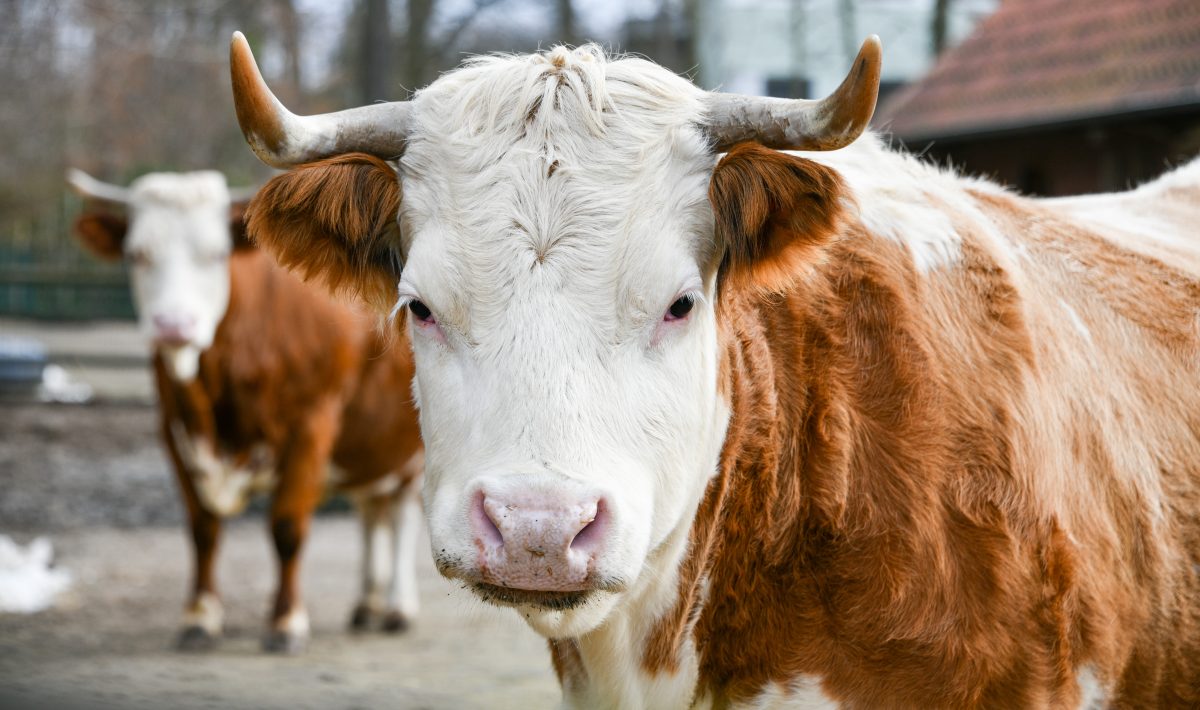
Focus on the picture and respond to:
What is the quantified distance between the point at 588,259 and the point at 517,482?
0.54 metres

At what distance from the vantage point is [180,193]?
23.2ft

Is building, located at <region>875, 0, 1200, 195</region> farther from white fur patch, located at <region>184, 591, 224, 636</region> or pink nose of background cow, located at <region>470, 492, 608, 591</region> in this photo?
pink nose of background cow, located at <region>470, 492, 608, 591</region>

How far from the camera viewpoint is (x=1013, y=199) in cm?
354

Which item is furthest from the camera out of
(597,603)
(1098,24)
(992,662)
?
(1098,24)

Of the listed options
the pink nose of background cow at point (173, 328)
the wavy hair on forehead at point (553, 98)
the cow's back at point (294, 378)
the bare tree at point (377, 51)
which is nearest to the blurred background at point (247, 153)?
the bare tree at point (377, 51)

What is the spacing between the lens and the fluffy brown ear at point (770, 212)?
2.68 m

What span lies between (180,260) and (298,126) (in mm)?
4358

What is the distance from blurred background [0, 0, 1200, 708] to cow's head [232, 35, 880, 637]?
1.73 ft

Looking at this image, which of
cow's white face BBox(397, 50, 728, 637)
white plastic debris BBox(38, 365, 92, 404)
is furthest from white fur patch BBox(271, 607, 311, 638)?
white plastic debris BBox(38, 365, 92, 404)

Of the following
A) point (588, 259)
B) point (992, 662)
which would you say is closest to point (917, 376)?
point (992, 662)

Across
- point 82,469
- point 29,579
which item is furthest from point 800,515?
point 82,469

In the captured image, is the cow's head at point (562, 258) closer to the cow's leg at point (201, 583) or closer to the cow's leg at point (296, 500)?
the cow's leg at point (296, 500)

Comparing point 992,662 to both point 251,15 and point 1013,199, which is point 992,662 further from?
point 251,15

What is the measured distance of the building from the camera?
10797mm
